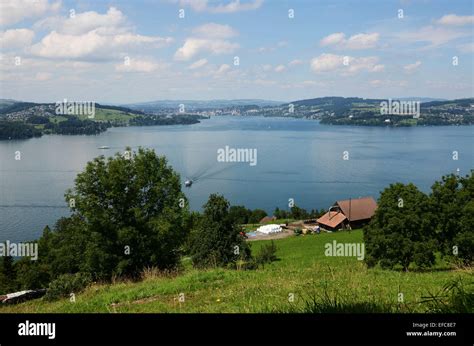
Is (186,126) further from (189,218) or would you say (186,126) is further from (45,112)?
(189,218)

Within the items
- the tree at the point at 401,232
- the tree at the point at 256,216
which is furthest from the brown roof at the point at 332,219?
the tree at the point at 401,232

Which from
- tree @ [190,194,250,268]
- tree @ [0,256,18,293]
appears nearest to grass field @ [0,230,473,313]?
A: tree @ [190,194,250,268]

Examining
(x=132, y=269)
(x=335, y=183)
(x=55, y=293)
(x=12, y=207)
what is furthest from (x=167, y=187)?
(x=335, y=183)

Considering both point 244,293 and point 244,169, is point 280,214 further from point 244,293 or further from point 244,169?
point 244,293

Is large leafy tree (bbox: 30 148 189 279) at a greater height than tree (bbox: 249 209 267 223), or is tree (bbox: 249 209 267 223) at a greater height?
large leafy tree (bbox: 30 148 189 279)

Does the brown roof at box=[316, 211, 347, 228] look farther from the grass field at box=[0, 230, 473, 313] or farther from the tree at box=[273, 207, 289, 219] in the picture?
the grass field at box=[0, 230, 473, 313]

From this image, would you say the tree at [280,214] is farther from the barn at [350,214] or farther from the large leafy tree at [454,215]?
the large leafy tree at [454,215]

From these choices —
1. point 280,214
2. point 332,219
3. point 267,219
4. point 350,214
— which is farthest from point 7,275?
point 350,214
